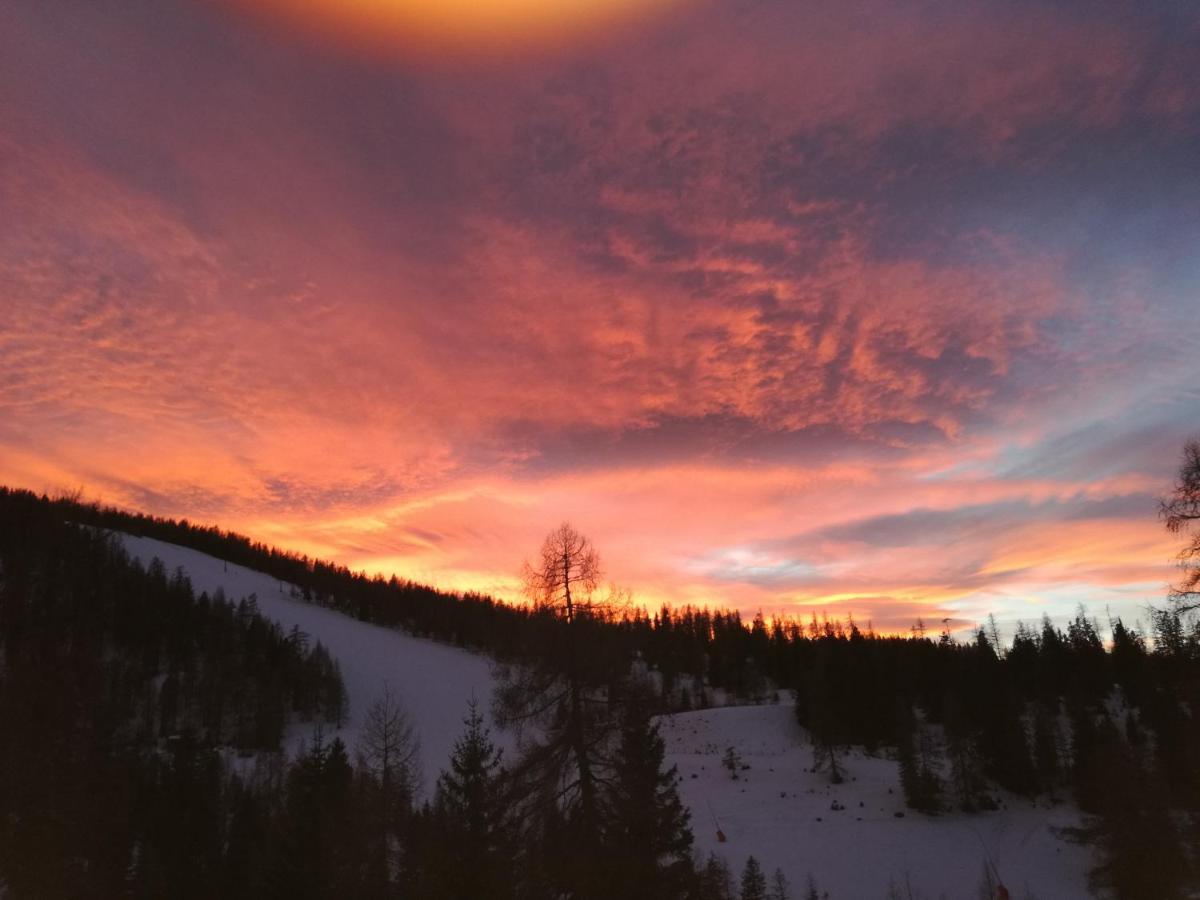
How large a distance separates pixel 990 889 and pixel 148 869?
43.6 metres

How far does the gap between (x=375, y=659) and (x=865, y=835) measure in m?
123

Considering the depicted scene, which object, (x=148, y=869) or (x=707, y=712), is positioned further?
(x=707, y=712)

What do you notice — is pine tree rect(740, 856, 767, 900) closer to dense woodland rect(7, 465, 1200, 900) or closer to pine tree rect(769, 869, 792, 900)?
dense woodland rect(7, 465, 1200, 900)

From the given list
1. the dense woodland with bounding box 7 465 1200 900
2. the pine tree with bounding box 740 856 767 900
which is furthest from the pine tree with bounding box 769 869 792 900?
the pine tree with bounding box 740 856 767 900

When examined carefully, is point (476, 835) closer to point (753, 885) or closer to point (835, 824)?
point (753, 885)

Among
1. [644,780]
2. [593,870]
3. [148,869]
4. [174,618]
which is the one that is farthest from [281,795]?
[174,618]

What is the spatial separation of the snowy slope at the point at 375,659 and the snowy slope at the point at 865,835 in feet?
117

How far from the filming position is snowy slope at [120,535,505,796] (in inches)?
4386

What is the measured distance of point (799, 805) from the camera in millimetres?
57438

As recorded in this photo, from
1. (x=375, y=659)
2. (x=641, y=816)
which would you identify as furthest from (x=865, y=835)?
(x=375, y=659)

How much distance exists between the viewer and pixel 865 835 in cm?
4988

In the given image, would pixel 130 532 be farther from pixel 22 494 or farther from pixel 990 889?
pixel 990 889

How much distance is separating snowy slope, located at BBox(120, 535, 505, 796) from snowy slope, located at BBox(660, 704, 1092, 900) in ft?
117

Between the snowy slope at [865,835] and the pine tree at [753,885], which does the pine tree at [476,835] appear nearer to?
the pine tree at [753,885]
